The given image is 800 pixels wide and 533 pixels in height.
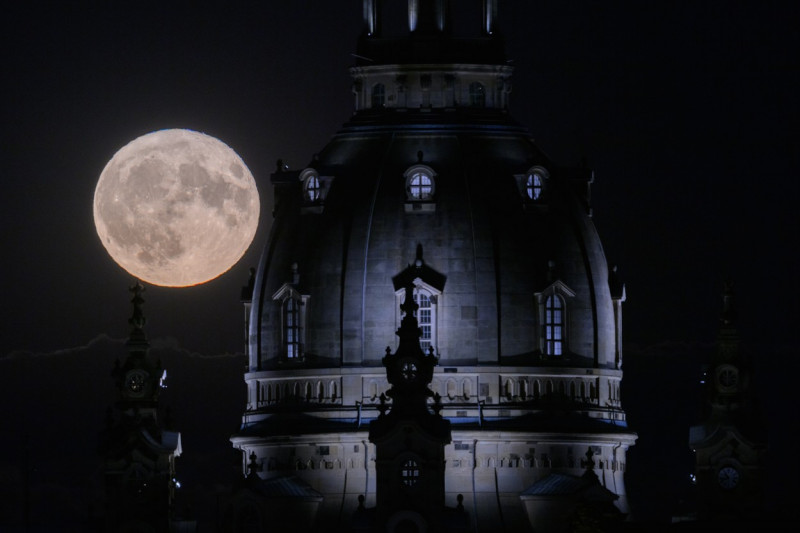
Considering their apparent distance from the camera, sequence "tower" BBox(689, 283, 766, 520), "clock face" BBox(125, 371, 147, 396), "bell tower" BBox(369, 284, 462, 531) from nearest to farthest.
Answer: "bell tower" BBox(369, 284, 462, 531), "tower" BBox(689, 283, 766, 520), "clock face" BBox(125, 371, 147, 396)

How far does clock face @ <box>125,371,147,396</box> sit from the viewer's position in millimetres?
199375

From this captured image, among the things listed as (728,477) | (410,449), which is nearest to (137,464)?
(410,449)

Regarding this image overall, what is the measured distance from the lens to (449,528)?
7633 inches

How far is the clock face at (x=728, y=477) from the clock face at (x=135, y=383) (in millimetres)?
25953

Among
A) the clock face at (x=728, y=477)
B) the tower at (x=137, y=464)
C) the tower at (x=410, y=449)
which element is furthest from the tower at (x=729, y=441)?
the tower at (x=137, y=464)

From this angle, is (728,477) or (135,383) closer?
(728,477)

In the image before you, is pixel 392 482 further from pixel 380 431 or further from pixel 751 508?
pixel 751 508

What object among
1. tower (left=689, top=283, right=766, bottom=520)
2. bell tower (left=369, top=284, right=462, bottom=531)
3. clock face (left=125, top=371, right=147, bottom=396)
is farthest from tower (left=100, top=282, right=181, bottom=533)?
tower (left=689, top=283, right=766, bottom=520)

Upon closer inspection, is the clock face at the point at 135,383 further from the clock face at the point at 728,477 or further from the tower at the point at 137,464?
the clock face at the point at 728,477

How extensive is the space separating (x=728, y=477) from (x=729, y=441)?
1.59 m

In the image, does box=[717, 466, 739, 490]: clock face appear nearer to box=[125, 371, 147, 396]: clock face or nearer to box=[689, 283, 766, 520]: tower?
box=[689, 283, 766, 520]: tower

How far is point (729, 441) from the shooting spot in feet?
648

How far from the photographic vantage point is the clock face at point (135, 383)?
654 ft

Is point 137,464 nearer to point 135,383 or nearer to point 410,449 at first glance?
point 135,383
